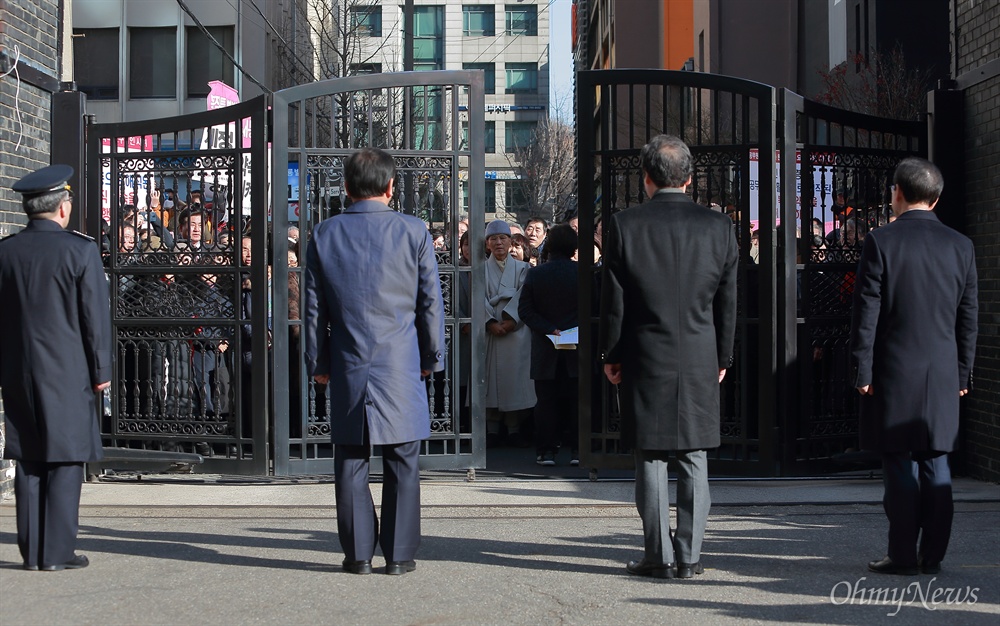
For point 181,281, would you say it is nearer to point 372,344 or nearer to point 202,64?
point 372,344

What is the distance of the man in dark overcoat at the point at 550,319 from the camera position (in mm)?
10133

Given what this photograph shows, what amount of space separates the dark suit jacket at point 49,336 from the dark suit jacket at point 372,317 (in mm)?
1171

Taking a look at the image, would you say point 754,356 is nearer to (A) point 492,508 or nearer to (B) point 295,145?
(A) point 492,508

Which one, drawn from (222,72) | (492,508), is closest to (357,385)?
(492,508)

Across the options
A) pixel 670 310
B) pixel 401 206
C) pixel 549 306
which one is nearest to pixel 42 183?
pixel 670 310

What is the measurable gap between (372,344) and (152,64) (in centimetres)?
2695

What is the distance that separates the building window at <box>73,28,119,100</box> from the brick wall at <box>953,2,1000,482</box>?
25536 mm

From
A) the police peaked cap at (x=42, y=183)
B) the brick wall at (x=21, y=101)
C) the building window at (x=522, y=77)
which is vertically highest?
the building window at (x=522, y=77)

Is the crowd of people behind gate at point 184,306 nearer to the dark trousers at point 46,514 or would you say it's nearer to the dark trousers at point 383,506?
the dark trousers at point 46,514

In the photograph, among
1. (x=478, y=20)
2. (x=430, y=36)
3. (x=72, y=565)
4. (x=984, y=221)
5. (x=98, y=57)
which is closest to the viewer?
(x=72, y=565)

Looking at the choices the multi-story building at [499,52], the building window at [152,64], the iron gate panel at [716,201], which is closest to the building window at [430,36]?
the multi-story building at [499,52]

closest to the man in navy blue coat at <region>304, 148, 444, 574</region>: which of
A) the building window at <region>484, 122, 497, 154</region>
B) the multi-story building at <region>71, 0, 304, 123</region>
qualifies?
the multi-story building at <region>71, 0, 304, 123</region>

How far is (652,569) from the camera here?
6.11m

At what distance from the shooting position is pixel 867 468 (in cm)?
961
